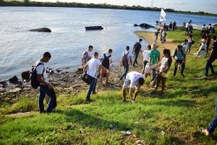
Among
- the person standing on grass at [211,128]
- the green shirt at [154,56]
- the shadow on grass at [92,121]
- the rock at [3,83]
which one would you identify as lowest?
the rock at [3,83]

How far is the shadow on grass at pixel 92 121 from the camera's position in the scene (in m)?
8.50

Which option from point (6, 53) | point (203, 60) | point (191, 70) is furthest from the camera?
point (6, 53)

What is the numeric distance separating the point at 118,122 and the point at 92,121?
2.81 ft

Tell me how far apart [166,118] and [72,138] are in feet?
10.6

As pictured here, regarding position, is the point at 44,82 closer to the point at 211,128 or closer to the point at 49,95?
Result: the point at 49,95

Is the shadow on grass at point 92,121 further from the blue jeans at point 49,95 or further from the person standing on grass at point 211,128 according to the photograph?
the person standing on grass at point 211,128

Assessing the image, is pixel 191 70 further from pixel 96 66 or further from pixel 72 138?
pixel 72 138

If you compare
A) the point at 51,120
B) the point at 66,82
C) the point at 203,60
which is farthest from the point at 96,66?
the point at 203,60

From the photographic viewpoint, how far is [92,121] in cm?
893

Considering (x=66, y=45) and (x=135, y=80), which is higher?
(x=135, y=80)

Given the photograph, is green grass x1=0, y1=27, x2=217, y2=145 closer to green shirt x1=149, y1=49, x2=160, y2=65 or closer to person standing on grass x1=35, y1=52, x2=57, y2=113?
person standing on grass x1=35, y1=52, x2=57, y2=113

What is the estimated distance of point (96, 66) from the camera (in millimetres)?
11516

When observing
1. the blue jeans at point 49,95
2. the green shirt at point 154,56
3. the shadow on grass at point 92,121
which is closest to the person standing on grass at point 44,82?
the blue jeans at point 49,95

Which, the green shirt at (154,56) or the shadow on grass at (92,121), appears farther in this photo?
the green shirt at (154,56)
